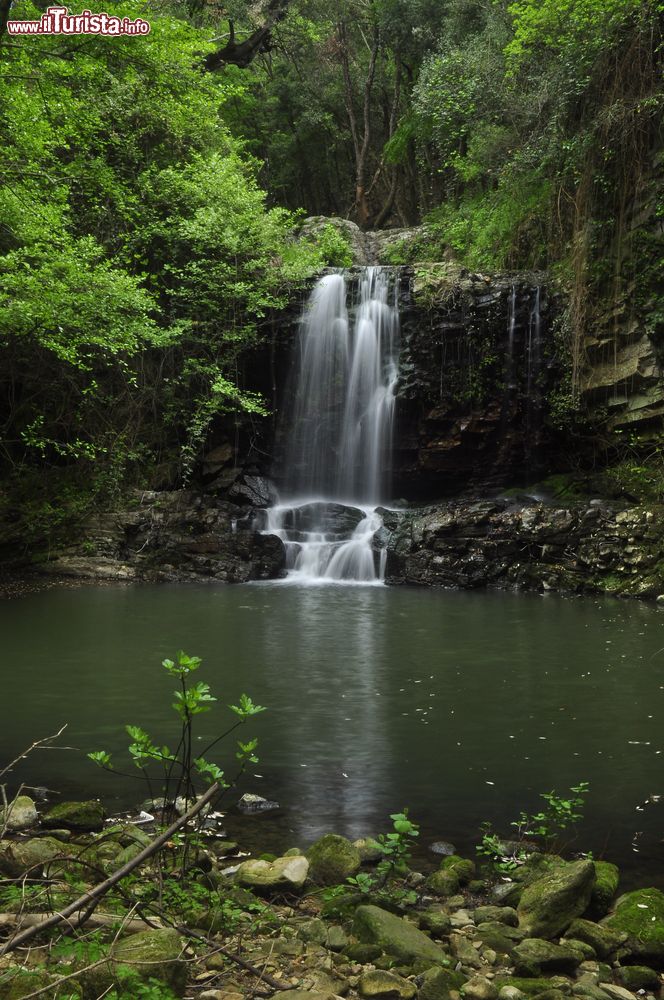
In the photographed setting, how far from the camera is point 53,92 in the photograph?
1198cm

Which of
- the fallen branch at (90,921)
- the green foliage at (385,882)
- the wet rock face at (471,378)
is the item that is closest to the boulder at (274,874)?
the green foliage at (385,882)

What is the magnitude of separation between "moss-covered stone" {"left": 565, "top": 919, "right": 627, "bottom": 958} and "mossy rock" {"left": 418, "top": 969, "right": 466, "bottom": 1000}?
2.12 ft

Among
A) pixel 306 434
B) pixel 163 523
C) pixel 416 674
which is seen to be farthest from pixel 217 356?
pixel 416 674

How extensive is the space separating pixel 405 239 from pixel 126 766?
23.2m

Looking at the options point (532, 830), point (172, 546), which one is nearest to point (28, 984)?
point (532, 830)

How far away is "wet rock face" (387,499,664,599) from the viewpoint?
14.2 meters

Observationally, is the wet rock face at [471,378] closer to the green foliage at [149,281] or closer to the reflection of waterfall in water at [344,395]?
the reflection of waterfall in water at [344,395]

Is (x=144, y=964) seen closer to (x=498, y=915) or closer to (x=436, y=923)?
(x=436, y=923)

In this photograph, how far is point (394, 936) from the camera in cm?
291

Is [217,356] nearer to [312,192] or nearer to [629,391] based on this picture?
[629,391]

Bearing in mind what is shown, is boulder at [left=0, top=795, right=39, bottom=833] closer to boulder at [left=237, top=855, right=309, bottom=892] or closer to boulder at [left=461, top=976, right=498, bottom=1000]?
boulder at [left=237, top=855, right=309, bottom=892]

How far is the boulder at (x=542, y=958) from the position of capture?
2.81 metres

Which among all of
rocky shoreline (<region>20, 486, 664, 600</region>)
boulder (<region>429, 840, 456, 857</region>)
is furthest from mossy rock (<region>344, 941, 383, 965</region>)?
rocky shoreline (<region>20, 486, 664, 600</region>)

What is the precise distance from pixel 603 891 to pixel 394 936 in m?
1.06
